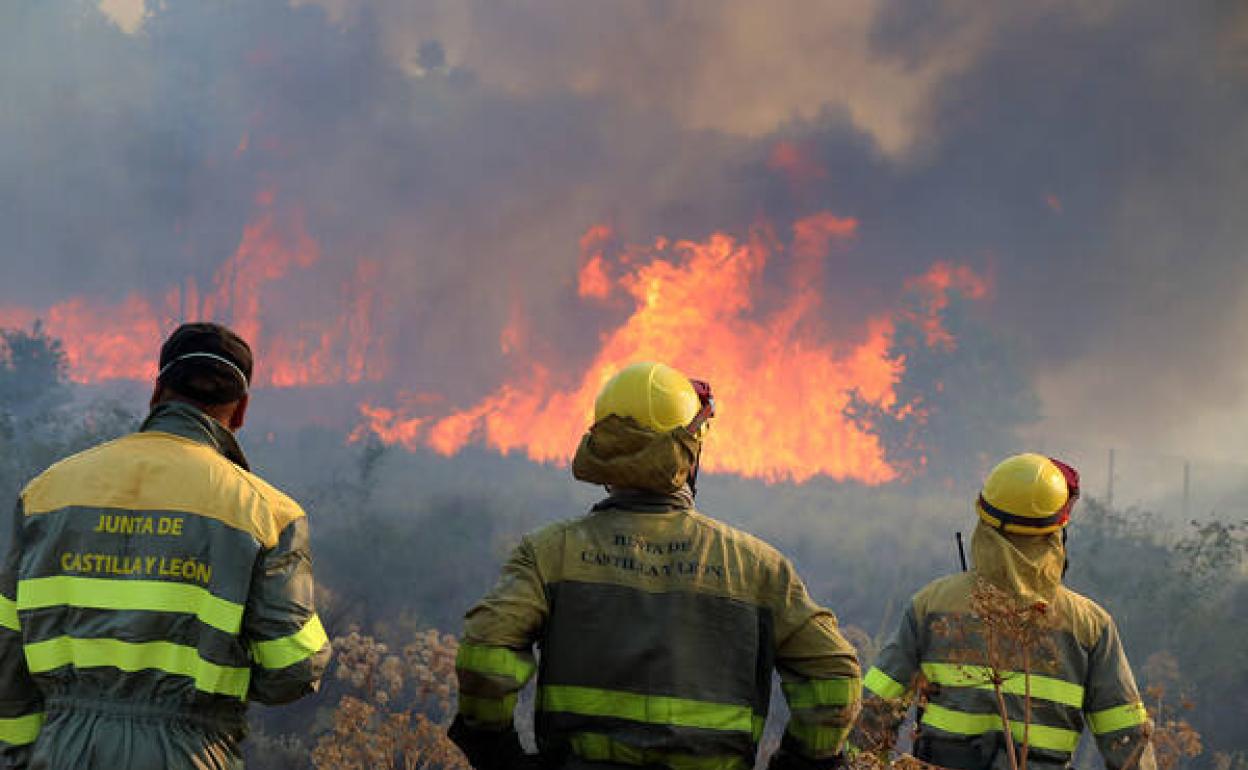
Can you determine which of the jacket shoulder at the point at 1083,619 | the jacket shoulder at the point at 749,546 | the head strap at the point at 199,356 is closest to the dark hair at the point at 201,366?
the head strap at the point at 199,356

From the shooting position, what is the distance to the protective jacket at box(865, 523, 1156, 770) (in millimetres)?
4512

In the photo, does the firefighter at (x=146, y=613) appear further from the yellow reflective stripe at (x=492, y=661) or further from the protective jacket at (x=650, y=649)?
the protective jacket at (x=650, y=649)

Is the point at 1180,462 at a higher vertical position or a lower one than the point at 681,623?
higher

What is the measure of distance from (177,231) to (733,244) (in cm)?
1581

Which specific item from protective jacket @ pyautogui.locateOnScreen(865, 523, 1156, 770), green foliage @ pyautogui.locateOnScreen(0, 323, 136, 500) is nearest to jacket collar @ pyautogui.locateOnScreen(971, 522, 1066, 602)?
protective jacket @ pyautogui.locateOnScreen(865, 523, 1156, 770)

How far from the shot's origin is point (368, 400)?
28.5 m

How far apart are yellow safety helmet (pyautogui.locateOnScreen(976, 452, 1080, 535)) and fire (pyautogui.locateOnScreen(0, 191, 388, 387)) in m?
25.3

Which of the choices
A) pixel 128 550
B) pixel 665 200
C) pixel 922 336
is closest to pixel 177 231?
pixel 665 200

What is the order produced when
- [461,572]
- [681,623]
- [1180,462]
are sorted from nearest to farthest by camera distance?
[681,623] → [461,572] → [1180,462]

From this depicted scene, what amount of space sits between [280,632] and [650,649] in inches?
45.6

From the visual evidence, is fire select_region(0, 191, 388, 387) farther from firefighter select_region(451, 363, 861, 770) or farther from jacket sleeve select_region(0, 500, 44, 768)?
firefighter select_region(451, 363, 861, 770)

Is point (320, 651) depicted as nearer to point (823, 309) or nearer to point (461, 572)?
point (461, 572)

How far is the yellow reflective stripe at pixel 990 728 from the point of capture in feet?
14.8

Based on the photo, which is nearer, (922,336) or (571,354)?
(571,354)
